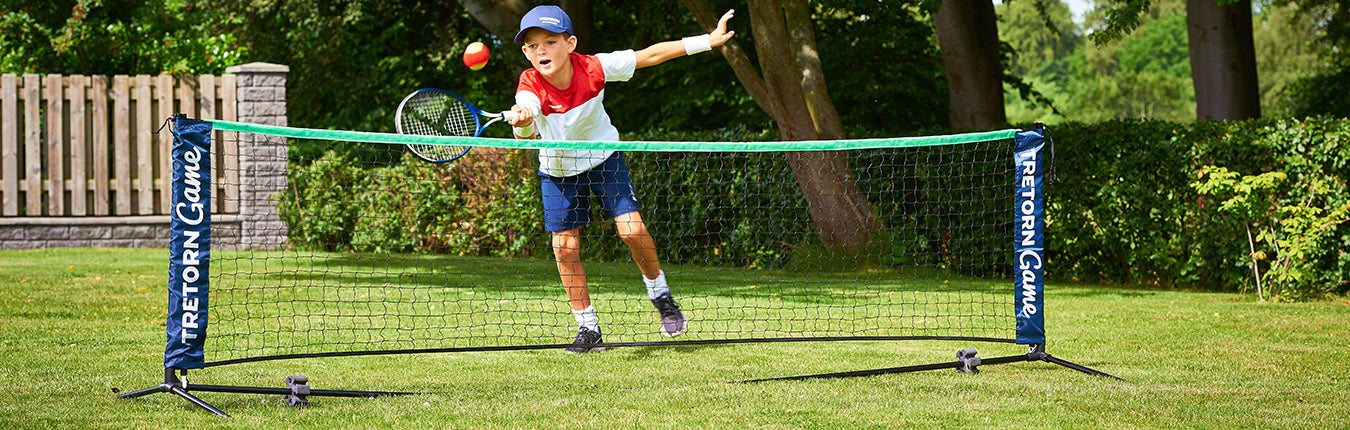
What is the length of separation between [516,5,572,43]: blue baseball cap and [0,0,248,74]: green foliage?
16.3 meters

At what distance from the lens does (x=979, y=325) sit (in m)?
8.41

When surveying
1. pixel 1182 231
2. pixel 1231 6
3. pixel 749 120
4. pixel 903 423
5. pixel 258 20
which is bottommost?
pixel 903 423

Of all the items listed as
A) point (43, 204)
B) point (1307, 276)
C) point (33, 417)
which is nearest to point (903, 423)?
point (33, 417)

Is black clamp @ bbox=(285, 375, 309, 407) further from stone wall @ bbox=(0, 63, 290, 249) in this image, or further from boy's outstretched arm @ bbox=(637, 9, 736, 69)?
stone wall @ bbox=(0, 63, 290, 249)

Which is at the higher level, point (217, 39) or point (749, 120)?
point (217, 39)

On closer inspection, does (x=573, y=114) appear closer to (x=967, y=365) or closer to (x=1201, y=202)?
(x=967, y=365)

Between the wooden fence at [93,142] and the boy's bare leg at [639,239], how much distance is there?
10.4m

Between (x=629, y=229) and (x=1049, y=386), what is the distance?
2466mm

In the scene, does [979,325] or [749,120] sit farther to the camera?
[749,120]

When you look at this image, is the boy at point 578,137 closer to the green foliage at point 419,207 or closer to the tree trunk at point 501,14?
the green foliage at point 419,207

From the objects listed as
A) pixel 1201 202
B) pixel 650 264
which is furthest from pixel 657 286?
pixel 1201 202

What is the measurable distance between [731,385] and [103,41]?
18.8m

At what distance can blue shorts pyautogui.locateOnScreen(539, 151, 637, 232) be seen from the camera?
6520mm

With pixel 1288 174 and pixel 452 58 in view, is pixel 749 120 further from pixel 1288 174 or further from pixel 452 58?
pixel 1288 174
